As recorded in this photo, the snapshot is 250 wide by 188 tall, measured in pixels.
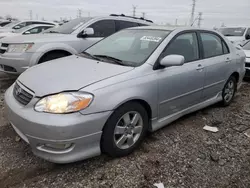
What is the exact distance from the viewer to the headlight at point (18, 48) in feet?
16.9

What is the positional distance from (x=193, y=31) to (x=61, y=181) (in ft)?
9.49

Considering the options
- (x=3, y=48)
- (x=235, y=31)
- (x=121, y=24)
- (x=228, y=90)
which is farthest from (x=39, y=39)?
(x=235, y=31)

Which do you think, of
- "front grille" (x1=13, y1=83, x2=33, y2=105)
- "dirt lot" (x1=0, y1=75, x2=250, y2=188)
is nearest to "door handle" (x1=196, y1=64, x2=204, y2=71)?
"dirt lot" (x1=0, y1=75, x2=250, y2=188)

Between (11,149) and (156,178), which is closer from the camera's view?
(156,178)

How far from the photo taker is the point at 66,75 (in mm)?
2783

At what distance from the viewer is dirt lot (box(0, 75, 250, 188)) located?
2514 mm

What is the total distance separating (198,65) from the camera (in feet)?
12.2

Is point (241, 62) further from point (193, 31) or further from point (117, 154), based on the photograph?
point (117, 154)

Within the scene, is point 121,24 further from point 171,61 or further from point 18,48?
point 171,61

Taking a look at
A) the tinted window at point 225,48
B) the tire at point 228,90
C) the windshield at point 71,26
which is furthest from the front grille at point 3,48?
the tire at point 228,90

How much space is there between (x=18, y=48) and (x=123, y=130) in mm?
3601

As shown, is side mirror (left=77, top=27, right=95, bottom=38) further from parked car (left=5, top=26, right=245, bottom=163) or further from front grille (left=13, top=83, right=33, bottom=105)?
front grille (left=13, top=83, right=33, bottom=105)

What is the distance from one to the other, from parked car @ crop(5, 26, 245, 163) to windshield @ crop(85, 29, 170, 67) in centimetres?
1

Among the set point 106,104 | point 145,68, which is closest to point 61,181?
point 106,104
